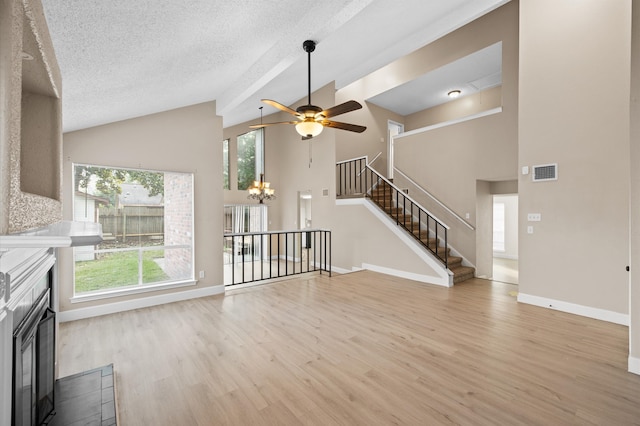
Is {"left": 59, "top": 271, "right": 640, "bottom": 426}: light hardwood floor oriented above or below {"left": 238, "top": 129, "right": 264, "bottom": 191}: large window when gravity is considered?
below

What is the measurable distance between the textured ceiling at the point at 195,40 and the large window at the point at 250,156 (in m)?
4.80

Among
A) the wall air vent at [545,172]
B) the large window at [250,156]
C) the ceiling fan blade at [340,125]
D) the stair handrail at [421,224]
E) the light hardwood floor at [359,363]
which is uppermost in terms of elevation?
the large window at [250,156]

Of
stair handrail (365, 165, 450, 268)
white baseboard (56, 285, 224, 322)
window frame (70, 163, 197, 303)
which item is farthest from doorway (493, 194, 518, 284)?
window frame (70, 163, 197, 303)

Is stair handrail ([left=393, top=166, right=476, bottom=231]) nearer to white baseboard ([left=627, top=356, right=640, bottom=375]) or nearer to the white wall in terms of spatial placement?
the white wall

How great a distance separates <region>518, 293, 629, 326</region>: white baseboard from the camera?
11.1ft

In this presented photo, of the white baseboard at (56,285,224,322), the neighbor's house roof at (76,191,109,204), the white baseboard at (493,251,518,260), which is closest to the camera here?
the white baseboard at (56,285,224,322)

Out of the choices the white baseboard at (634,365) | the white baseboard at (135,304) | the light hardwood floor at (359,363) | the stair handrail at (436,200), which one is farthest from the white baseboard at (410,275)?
the white baseboard at (135,304)

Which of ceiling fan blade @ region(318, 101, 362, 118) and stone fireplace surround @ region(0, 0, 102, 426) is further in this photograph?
ceiling fan blade @ region(318, 101, 362, 118)

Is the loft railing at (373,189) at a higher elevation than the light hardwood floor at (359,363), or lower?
higher

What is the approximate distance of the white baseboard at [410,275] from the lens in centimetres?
512

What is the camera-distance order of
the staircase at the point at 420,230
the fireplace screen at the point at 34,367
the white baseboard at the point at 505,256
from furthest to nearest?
the white baseboard at the point at 505,256 < the staircase at the point at 420,230 < the fireplace screen at the point at 34,367

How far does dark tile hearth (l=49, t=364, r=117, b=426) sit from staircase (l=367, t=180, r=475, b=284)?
5.02 meters

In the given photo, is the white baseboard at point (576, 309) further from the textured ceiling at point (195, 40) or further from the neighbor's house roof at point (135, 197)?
the neighbor's house roof at point (135, 197)

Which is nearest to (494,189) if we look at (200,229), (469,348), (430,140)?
(430,140)
